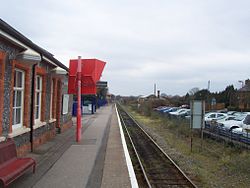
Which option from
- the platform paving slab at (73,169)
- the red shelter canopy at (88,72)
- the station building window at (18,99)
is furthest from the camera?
the red shelter canopy at (88,72)

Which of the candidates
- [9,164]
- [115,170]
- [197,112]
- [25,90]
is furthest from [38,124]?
[197,112]

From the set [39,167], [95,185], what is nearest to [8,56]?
[39,167]

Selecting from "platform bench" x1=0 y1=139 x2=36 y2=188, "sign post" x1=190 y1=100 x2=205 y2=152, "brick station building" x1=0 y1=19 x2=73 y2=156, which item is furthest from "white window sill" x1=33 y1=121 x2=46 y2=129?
"sign post" x1=190 y1=100 x2=205 y2=152

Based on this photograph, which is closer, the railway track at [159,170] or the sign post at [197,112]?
→ the railway track at [159,170]

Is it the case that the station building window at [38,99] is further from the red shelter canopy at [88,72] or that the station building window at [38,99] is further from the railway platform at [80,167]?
the red shelter canopy at [88,72]

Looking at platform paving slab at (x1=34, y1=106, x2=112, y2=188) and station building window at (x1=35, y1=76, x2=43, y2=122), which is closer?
platform paving slab at (x1=34, y1=106, x2=112, y2=188)

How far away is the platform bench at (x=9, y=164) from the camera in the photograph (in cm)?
626

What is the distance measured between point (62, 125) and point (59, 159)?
8.45 meters

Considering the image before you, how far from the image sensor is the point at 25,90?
416 inches

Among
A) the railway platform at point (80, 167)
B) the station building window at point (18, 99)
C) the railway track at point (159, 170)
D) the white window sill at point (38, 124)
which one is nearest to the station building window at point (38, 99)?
the white window sill at point (38, 124)

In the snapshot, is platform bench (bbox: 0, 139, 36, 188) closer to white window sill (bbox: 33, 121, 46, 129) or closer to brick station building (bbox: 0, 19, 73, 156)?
brick station building (bbox: 0, 19, 73, 156)

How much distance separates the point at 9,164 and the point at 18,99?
11.7 feet

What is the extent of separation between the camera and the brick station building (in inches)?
330

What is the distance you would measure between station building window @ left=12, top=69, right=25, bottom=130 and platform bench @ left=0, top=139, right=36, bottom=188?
2537 mm
